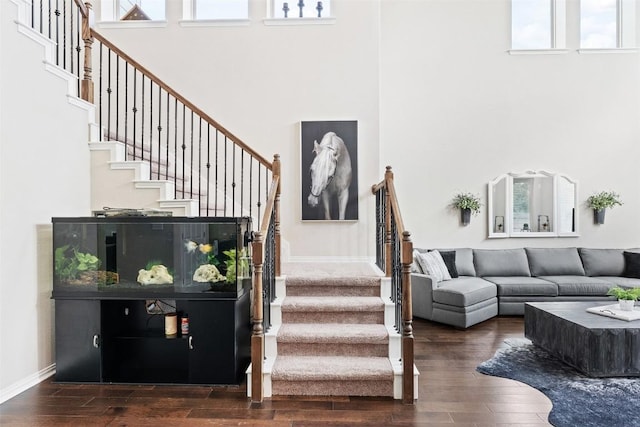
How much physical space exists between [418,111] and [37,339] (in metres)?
5.48

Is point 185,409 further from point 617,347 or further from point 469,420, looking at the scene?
point 617,347

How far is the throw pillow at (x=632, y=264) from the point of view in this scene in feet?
19.2

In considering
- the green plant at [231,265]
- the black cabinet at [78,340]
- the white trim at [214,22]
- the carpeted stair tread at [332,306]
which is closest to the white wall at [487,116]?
the white trim at [214,22]

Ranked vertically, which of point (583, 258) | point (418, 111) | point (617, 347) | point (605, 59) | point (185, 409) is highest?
point (605, 59)

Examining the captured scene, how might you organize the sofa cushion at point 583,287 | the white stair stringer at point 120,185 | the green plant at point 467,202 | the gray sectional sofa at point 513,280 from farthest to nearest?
the green plant at point 467,202
the sofa cushion at point 583,287
the gray sectional sofa at point 513,280
the white stair stringer at point 120,185

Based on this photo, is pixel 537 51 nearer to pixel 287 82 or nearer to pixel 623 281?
pixel 623 281

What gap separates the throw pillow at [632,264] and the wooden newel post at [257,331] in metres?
5.64

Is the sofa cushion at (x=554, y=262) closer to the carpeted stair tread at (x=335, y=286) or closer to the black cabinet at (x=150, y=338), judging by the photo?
the carpeted stair tread at (x=335, y=286)

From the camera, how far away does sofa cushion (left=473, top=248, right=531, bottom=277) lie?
5949mm

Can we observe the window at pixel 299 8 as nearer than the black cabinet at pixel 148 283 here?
No

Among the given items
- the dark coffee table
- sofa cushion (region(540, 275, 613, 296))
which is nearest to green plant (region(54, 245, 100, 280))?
the dark coffee table

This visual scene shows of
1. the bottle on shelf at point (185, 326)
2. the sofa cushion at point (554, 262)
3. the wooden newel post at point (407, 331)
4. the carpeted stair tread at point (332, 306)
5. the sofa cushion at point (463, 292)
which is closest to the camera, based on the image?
the wooden newel post at point (407, 331)

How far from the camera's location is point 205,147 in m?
5.56

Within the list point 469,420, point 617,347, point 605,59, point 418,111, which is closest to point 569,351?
point 617,347
